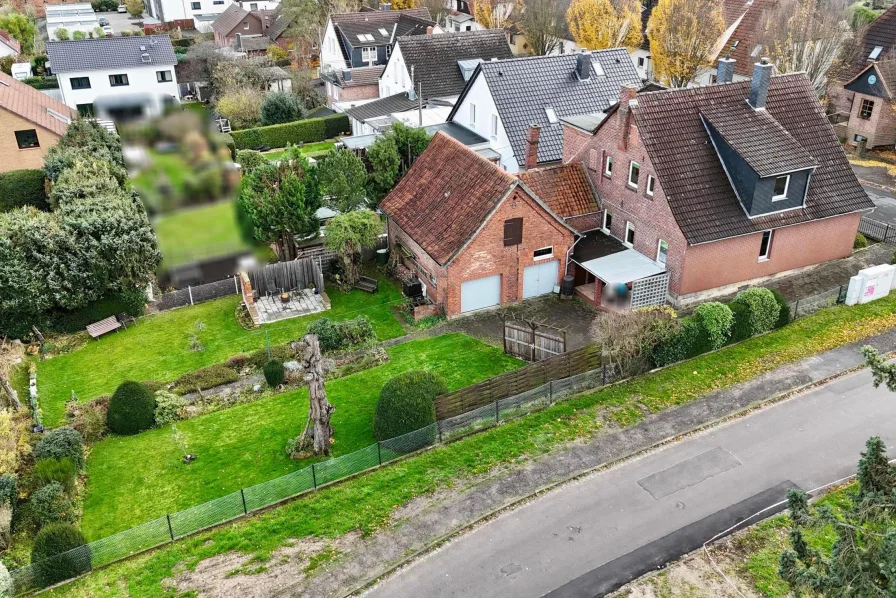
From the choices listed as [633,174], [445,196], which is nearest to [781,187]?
[633,174]

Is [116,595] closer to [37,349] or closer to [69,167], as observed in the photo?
[37,349]

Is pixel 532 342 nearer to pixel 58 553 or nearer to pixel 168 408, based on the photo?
pixel 168 408

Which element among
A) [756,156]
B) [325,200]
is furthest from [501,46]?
[756,156]

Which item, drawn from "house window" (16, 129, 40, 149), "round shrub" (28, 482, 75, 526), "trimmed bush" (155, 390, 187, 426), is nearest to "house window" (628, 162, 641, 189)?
"trimmed bush" (155, 390, 187, 426)

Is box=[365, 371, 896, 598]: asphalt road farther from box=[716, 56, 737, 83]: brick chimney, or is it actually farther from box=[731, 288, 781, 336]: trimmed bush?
box=[716, 56, 737, 83]: brick chimney

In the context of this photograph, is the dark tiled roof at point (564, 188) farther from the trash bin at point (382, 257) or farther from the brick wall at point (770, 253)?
the trash bin at point (382, 257)

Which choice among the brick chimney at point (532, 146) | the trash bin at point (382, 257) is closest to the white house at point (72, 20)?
the trash bin at point (382, 257)
